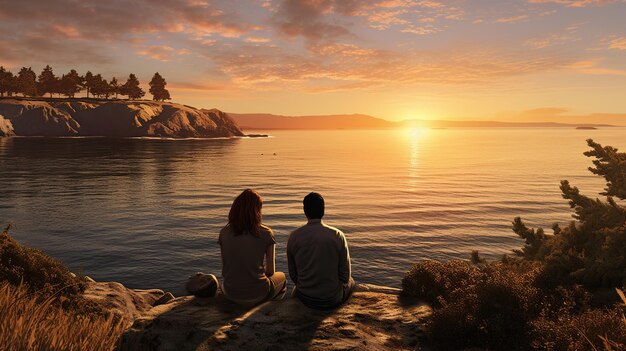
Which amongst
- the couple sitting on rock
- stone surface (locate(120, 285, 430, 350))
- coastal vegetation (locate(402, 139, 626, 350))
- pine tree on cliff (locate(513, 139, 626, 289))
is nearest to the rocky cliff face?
stone surface (locate(120, 285, 430, 350))

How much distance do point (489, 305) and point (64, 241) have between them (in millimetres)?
22926

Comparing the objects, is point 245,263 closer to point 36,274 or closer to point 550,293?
point 550,293

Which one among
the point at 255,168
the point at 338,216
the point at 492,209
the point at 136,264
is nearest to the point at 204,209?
the point at 338,216

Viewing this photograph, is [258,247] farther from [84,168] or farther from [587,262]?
[84,168]

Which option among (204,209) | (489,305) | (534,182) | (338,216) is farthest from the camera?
(534,182)

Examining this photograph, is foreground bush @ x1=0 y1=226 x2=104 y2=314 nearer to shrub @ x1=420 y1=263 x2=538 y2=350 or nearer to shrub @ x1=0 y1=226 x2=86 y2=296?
shrub @ x1=0 y1=226 x2=86 y2=296

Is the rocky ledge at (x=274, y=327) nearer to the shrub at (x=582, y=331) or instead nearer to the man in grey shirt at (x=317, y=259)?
the man in grey shirt at (x=317, y=259)

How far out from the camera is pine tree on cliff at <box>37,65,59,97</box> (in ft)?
645

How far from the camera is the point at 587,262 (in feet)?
29.3

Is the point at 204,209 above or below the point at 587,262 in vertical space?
below

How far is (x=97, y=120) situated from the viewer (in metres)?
173

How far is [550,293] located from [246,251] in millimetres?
5712

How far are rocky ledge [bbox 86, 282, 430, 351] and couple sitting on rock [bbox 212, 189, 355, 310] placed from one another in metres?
0.29

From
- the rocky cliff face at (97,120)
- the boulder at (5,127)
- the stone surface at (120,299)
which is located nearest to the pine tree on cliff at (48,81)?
the rocky cliff face at (97,120)
